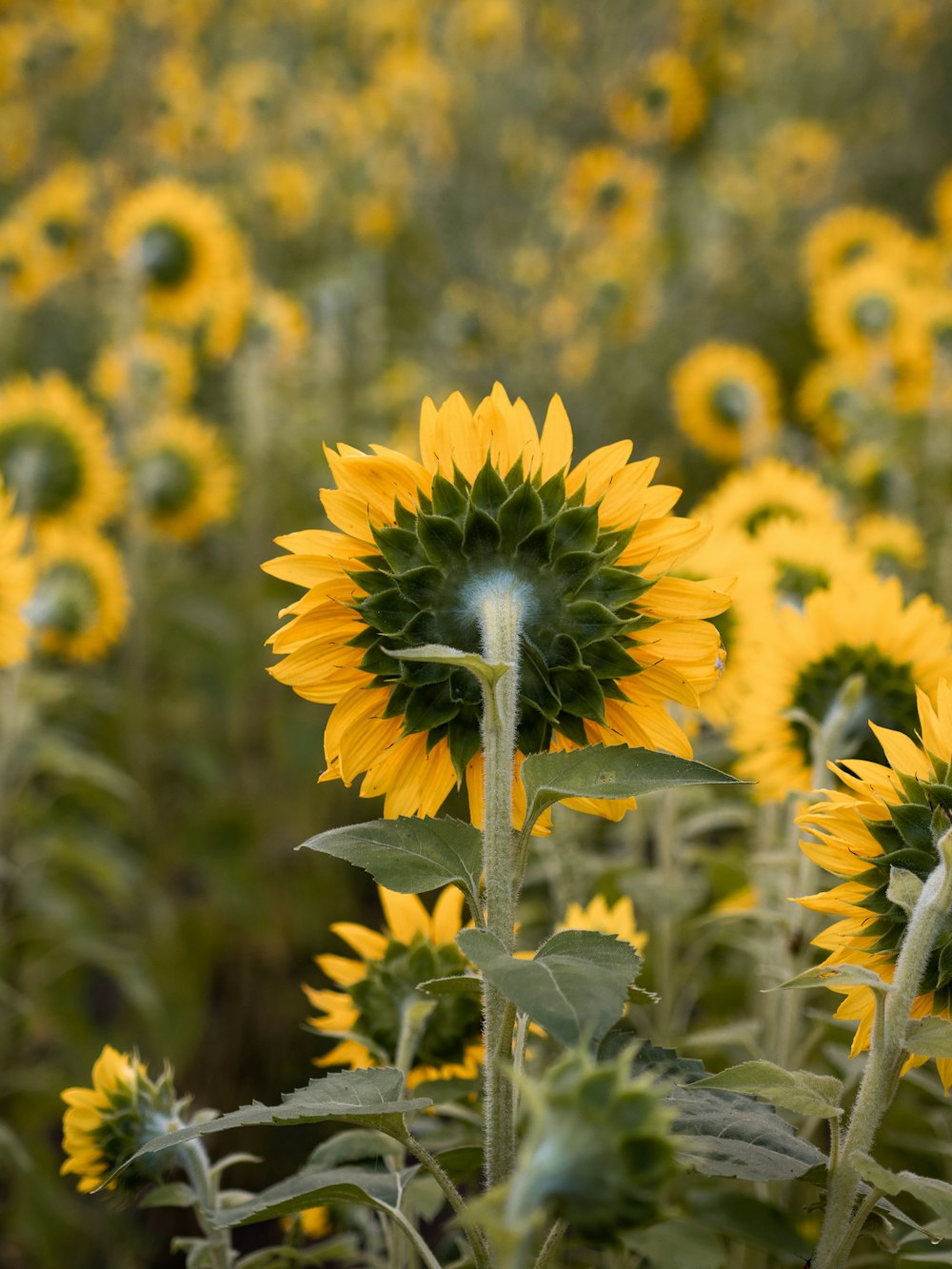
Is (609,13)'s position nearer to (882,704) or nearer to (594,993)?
(882,704)

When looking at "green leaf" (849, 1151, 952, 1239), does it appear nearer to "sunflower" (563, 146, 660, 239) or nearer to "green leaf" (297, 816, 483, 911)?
"green leaf" (297, 816, 483, 911)

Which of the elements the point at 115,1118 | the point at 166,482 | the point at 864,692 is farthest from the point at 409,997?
the point at 166,482

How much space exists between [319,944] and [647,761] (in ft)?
6.18

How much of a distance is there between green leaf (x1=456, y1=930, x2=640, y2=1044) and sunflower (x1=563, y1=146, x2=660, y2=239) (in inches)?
150

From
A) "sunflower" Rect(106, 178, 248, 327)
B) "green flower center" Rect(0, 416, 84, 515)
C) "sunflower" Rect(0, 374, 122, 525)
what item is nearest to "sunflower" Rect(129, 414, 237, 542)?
"sunflower" Rect(0, 374, 122, 525)

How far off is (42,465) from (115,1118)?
159 cm

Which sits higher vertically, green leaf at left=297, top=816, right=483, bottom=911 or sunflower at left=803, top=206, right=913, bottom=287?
sunflower at left=803, top=206, right=913, bottom=287

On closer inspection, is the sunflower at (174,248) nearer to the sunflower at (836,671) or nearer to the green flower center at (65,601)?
the green flower center at (65,601)

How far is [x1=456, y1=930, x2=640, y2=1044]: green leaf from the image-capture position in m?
0.44

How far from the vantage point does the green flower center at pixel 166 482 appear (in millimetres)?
2346

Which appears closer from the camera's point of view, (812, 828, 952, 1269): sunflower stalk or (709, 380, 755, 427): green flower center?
(812, 828, 952, 1269): sunflower stalk

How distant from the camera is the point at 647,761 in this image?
527mm

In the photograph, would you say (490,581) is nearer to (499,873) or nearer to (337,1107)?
(499,873)

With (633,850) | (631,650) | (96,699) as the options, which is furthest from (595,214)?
(631,650)
